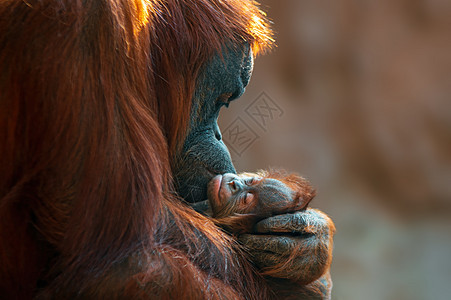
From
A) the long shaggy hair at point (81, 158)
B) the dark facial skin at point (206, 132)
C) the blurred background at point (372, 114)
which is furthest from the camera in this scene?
the blurred background at point (372, 114)

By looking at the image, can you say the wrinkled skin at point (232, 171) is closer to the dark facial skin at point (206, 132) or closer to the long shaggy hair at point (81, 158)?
the dark facial skin at point (206, 132)

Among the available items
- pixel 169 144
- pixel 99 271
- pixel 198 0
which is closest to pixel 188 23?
pixel 198 0

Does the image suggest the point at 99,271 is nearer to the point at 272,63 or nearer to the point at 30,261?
the point at 30,261

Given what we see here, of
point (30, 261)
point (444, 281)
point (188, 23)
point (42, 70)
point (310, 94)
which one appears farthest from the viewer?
point (310, 94)

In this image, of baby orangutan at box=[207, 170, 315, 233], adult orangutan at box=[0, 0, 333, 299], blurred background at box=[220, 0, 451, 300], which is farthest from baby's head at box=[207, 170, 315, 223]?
blurred background at box=[220, 0, 451, 300]

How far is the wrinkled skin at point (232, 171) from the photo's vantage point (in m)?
1.22

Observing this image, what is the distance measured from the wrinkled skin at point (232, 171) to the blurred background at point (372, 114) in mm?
1766

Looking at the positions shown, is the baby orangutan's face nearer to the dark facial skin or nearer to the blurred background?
the dark facial skin

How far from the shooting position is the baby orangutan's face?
1.27 metres

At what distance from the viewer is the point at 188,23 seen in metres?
1.26

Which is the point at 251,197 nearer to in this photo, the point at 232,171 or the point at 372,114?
the point at 232,171

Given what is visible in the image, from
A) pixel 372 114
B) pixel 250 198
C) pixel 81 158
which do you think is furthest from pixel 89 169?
pixel 372 114

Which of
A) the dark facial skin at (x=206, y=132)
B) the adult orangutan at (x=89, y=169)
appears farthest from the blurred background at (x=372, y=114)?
the adult orangutan at (x=89, y=169)

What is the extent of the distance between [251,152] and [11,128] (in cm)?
211
